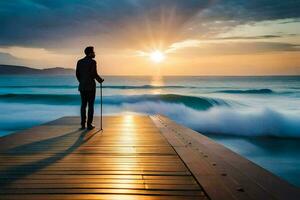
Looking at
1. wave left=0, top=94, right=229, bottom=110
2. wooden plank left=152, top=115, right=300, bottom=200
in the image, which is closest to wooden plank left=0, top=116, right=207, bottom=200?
wooden plank left=152, top=115, right=300, bottom=200

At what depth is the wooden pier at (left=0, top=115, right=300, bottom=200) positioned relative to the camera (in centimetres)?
274

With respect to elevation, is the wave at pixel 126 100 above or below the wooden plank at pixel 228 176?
below

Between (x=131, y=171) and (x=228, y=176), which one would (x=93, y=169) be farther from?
(x=228, y=176)

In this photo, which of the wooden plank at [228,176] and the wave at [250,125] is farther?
the wave at [250,125]

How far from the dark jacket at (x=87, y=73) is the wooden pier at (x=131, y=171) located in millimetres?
1596

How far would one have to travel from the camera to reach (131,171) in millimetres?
3541

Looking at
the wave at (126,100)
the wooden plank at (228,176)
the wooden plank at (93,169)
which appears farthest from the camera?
the wave at (126,100)

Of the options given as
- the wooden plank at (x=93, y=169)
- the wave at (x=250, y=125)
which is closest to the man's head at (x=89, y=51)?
the wooden plank at (x=93, y=169)

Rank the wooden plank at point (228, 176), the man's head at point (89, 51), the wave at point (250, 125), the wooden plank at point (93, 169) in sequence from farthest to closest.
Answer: the wave at point (250, 125) → the man's head at point (89, 51) → the wooden plank at point (93, 169) → the wooden plank at point (228, 176)

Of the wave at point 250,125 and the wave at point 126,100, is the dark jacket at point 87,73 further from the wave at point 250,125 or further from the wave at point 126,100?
the wave at point 126,100

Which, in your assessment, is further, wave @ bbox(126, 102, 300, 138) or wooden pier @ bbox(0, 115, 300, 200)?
wave @ bbox(126, 102, 300, 138)

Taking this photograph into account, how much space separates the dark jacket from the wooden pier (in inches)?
62.8

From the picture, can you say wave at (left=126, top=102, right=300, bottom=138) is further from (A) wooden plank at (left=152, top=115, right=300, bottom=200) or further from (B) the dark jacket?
(A) wooden plank at (left=152, top=115, right=300, bottom=200)

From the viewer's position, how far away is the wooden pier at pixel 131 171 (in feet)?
9.00
